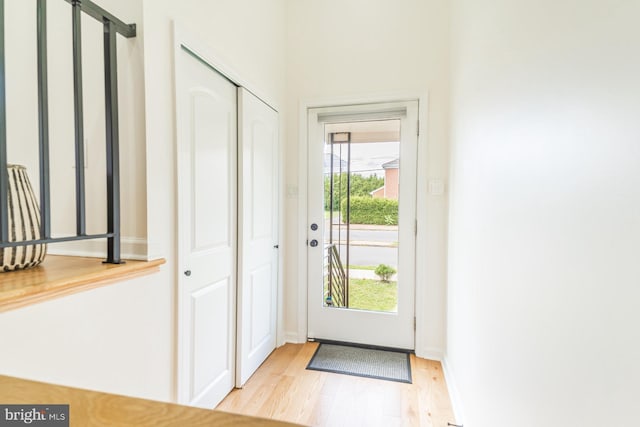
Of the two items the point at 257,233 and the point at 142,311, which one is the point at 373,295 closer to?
the point at 257,233

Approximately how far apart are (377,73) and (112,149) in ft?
6.83

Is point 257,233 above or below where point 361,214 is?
below

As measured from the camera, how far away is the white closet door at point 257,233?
6.52 feet

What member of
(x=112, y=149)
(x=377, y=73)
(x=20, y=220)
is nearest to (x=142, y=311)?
(x=20, y=220)

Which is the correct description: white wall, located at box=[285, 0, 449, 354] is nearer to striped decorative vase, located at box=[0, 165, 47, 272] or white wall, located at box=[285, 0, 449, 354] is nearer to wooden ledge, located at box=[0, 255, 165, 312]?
wooden ledge, located at box=[0, 255, 165, 312]

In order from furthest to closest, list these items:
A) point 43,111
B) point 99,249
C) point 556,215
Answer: point 99,249 < point 43,111 < point 556,215

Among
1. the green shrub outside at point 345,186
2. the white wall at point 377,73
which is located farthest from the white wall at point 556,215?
the green shrub outside at point 345,186

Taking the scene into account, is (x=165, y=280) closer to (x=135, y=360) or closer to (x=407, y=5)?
(x=135, y=360)

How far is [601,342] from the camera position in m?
0.58

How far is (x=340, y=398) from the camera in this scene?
6.18 feet

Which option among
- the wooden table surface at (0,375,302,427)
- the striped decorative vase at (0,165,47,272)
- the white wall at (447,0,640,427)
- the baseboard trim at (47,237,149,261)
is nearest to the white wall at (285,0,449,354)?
the white wall at (447,0,640,427)

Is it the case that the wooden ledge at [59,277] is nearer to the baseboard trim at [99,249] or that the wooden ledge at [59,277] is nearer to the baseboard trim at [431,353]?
the baseboard trim at [99,249]

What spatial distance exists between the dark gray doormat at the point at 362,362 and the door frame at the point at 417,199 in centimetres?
22

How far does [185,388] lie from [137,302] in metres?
0.58
